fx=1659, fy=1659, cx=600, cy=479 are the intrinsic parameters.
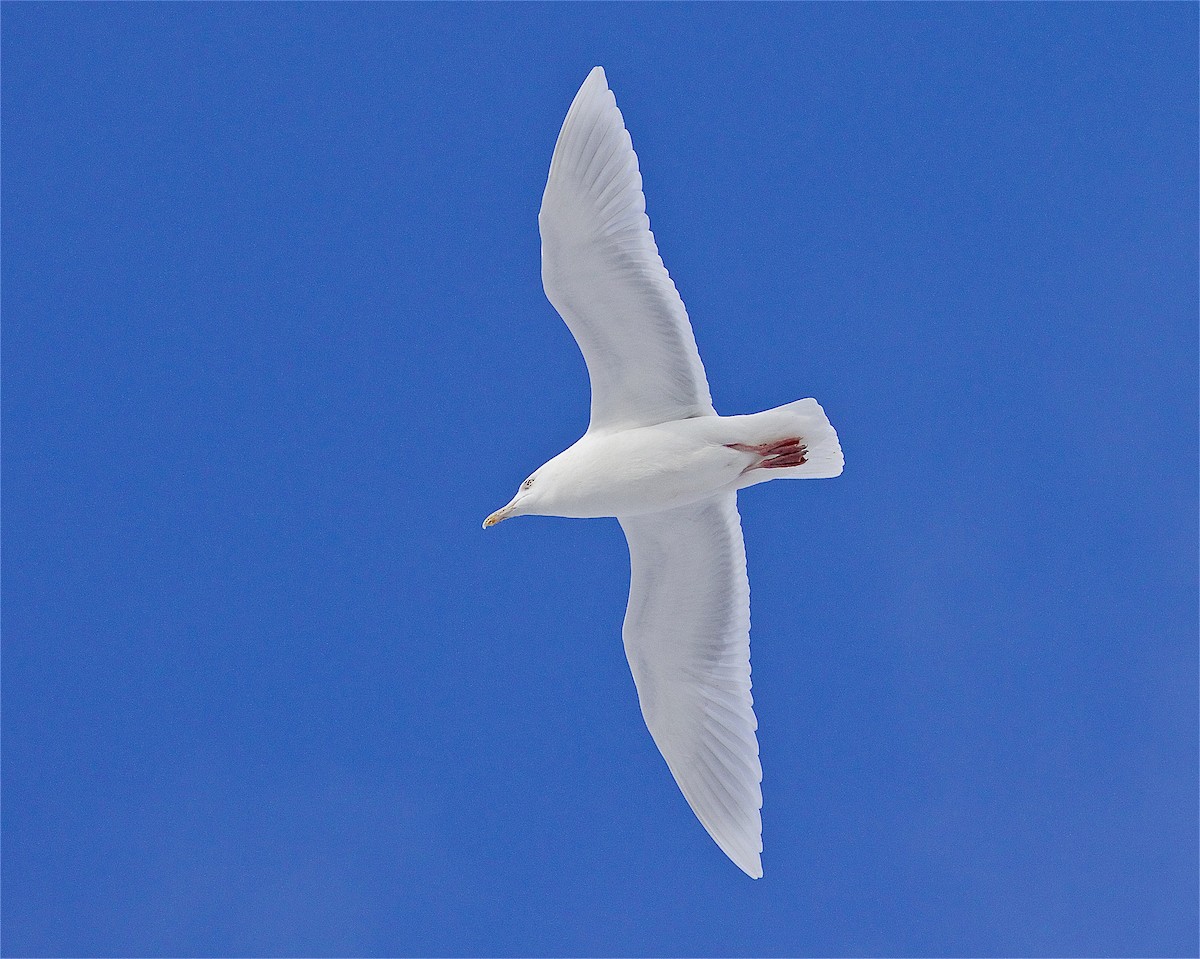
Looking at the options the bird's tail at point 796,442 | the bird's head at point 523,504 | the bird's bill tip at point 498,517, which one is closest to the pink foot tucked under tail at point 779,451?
the bird's tail at point 796,442

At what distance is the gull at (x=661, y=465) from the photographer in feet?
31.0

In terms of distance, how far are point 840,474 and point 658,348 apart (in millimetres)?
1289

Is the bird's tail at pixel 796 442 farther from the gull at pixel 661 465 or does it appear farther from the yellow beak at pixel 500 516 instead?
the yellow beak at pixel 500 516

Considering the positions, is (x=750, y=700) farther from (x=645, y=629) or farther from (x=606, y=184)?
(x=606, y=184)

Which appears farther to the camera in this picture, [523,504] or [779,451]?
[523,504]

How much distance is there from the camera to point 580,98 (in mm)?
9453

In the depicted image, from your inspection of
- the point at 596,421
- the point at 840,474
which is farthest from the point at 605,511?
the point at 840,474

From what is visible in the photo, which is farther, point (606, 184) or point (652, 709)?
point (652, 709)

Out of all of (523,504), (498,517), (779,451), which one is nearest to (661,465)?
(779,451)

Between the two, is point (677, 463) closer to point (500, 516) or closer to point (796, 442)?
point (796, 442)

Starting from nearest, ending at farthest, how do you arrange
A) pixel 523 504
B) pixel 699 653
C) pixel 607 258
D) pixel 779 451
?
pixel 607 258 → pixel 779 451 → pixel 523 504 → pixel 699 653

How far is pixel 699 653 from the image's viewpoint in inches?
411

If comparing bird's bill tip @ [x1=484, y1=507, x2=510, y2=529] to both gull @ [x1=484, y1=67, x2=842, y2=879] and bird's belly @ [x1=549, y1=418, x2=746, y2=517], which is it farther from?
bird's belly @ [x1=549, y1=418, x2=746, y2=517]

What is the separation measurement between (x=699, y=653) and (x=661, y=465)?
1442 mm
